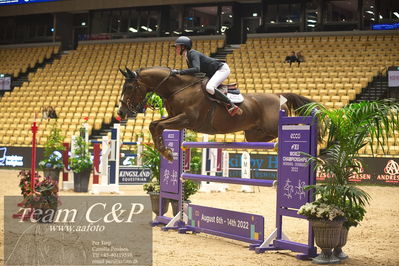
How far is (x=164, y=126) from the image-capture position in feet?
20.3

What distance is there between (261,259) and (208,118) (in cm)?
175

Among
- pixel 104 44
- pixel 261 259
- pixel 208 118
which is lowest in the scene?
pixel 261 259

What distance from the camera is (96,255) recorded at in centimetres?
417

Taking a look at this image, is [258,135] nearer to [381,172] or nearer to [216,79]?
[216,79]

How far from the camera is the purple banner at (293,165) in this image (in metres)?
5.45

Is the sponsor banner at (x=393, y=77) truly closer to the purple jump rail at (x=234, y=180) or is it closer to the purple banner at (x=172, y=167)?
the purple banner at (x=172, y=167)

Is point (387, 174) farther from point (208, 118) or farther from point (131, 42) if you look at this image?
point (131, 42)

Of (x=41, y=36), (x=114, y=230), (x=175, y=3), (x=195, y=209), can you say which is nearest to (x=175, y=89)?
(x=195, y=209)

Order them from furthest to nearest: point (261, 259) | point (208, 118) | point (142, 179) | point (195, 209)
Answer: point (142, 179), point (195, 209), point (208, 118), point (261, 259)

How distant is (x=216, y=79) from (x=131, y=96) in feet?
3.13

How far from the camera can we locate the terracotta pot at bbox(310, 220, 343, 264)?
508cm

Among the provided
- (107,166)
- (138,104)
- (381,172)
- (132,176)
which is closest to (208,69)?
(138,104)

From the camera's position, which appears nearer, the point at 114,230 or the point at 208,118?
the point at 114,230

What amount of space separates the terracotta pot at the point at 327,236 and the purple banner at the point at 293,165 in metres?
0.35
